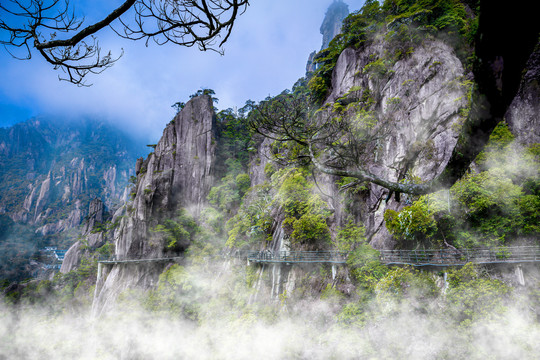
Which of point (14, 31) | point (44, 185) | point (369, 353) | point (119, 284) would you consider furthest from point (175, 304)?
point (44, 185)

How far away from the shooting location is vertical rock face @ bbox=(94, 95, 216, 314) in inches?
766

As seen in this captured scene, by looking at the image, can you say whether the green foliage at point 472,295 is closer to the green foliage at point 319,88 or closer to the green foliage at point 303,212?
the green foliage at point 303,212

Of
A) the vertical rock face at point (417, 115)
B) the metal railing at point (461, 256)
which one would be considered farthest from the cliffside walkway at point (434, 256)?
the vertical rock face at point (417, 115)

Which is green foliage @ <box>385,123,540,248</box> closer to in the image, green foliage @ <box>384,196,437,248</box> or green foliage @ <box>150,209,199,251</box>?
green foliage @ <box>384,196,437,248</box>

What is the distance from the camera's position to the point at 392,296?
8.70m

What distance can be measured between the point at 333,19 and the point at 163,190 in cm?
7451

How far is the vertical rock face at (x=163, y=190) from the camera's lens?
1947cm

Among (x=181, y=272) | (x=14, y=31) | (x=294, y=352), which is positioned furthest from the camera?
(x=181, y=272)

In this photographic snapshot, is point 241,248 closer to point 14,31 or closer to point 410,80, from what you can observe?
point 410,80

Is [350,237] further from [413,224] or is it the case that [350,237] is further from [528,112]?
[528,112]

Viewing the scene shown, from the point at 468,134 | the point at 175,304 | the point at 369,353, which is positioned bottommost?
the point at 175,304

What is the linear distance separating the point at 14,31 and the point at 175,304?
19.5 metres

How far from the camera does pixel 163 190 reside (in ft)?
78.9

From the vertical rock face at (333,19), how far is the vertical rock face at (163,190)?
57.6 m
